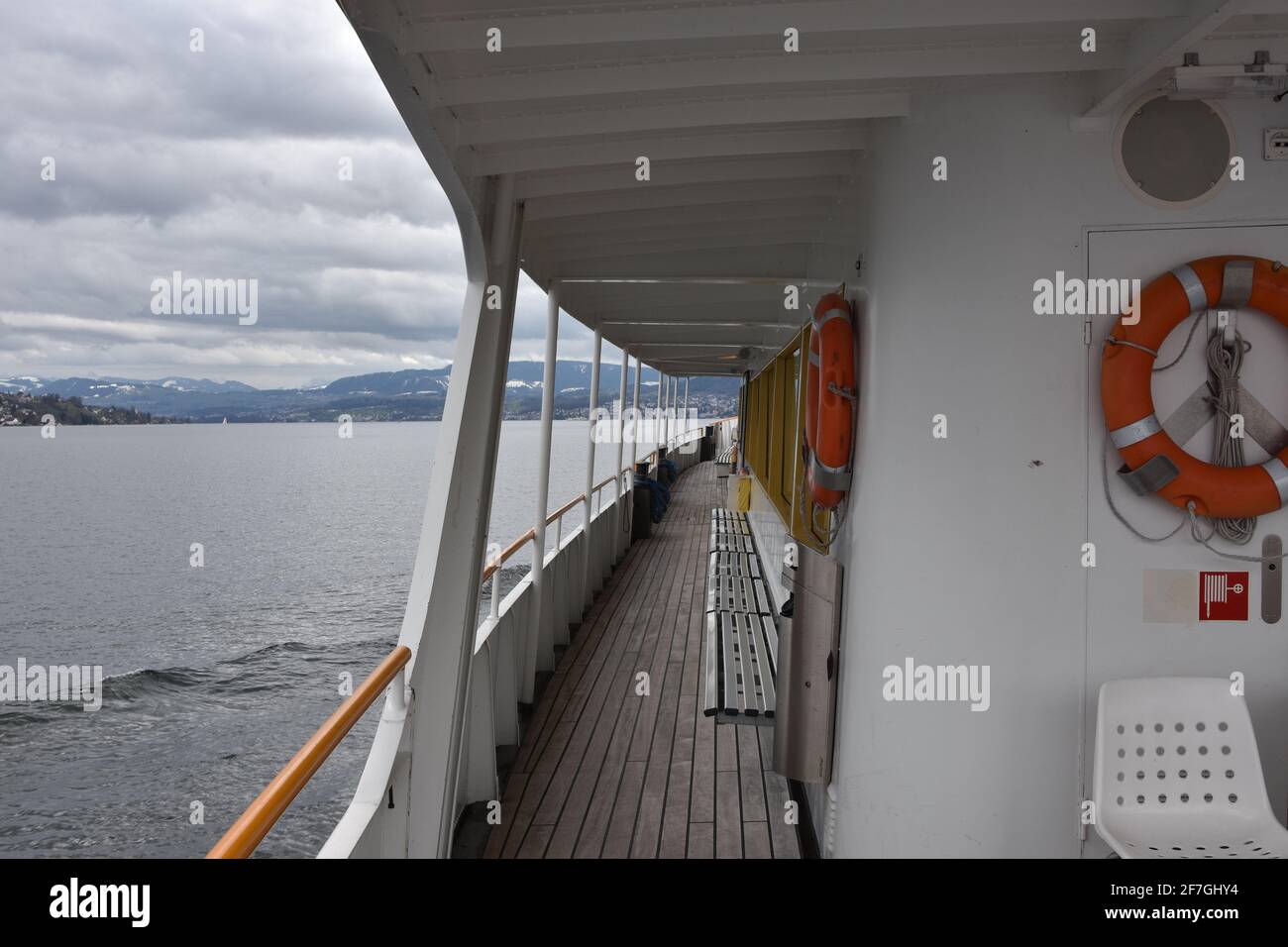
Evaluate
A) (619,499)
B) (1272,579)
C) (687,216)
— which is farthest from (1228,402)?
(619,499)

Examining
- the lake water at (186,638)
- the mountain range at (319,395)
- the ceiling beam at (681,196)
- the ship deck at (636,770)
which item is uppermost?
the mountain range at (319,395)

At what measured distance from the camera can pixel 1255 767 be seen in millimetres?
1960

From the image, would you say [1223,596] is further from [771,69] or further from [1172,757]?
[771,69]

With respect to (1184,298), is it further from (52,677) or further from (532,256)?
(52,677)

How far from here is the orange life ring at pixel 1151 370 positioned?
193 centimetres

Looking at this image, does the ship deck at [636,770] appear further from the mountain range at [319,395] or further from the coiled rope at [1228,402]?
the mountain range at [319,395]

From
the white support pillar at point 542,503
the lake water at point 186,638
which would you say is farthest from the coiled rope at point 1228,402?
the lake water at point 186,638

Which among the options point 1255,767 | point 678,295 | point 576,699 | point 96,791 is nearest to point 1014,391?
point 1255,767

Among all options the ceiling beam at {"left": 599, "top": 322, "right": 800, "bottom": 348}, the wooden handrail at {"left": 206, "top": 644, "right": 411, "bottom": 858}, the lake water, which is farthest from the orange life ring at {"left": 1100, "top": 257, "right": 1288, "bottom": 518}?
the lake water

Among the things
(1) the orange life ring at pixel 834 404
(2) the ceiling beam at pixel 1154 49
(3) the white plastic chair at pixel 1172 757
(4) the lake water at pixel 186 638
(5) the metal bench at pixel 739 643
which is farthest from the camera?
(4) the lake water at pixel 186 638

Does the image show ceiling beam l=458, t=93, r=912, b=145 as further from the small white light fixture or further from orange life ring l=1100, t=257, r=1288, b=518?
orange life ring l=1100, t=257, r=1288, b=518

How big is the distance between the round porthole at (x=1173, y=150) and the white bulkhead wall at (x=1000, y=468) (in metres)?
0.03

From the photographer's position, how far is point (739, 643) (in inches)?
148

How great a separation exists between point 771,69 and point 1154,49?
745 mm
